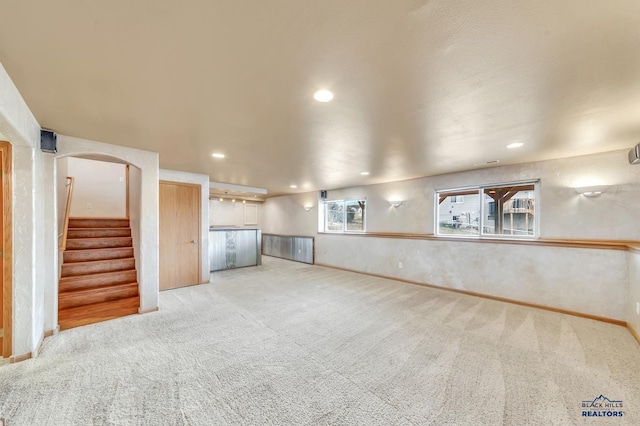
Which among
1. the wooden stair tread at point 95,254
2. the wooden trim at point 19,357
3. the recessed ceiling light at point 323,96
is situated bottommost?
the wooden trim at point 19,357

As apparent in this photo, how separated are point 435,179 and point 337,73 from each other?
432 cm

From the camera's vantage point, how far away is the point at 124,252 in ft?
16.1

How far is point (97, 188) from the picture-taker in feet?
21.2

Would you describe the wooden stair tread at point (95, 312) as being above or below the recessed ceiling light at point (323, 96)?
below

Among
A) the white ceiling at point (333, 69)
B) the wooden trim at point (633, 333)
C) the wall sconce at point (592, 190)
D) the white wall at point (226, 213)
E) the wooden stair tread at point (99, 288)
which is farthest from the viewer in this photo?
the white wall at point (226, 213)

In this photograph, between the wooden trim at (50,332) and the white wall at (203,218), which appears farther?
the white wall at (203,218)

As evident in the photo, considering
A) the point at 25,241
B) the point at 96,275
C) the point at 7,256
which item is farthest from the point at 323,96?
the point at 96,275

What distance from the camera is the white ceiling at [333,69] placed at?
1.18 m

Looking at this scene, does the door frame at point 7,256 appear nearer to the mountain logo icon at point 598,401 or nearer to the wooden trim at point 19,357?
the wooden trim at point 19,357

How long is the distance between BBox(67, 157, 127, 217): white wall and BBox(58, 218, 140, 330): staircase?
1.23 meters

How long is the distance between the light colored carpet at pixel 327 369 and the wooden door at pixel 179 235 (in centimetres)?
137

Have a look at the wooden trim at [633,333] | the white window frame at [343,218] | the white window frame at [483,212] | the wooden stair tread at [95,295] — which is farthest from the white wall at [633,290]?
the wooden stair tread at [95,295]

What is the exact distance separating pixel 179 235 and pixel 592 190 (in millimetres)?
7098

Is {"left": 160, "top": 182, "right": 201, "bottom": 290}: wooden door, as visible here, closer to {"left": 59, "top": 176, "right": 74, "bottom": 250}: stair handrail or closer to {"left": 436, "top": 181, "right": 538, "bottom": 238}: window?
{"left": 59, "top": 176, "right": 74, "bottom": 250}: stair handrail
